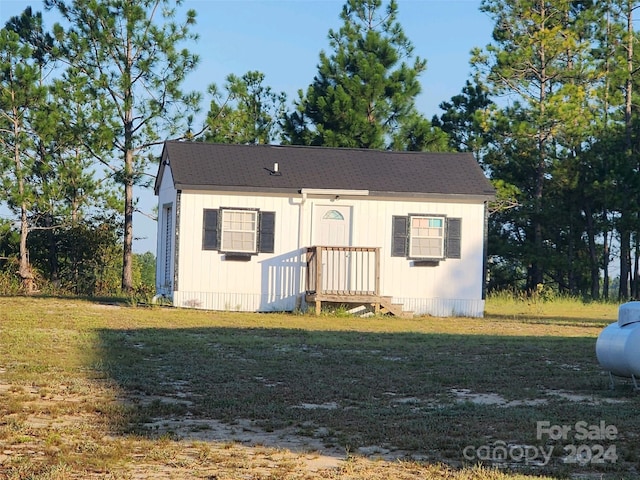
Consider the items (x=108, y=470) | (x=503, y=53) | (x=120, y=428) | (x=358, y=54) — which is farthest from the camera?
(x=358, y=54)

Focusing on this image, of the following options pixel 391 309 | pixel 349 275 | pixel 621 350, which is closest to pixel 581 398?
pixel 621 350

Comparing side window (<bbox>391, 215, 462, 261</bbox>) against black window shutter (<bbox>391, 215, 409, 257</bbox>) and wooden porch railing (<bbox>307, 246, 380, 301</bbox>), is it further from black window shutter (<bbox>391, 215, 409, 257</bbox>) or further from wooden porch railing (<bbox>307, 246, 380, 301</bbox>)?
wooden porch railing (<bbox>307, 246, 380, 301</bbox>)

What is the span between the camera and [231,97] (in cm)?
2795

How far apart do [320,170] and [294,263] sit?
7.36 ft

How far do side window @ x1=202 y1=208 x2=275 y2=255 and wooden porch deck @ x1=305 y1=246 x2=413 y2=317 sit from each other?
94 centimetres

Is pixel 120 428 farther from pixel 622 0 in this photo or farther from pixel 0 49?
pixel 622 0

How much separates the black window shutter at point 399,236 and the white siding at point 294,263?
108 millimetres

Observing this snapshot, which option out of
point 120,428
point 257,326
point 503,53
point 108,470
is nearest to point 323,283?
point 257,326

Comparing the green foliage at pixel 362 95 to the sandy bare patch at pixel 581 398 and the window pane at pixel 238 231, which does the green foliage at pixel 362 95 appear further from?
the sandy bare patch at pixel 581 398

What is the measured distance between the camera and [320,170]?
2278 centimetres

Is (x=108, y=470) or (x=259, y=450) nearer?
(x=108, y=470)

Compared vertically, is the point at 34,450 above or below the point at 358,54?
below

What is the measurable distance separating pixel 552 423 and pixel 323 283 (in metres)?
14.0

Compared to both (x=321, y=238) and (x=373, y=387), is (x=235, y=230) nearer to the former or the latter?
(x=321, y=238)
